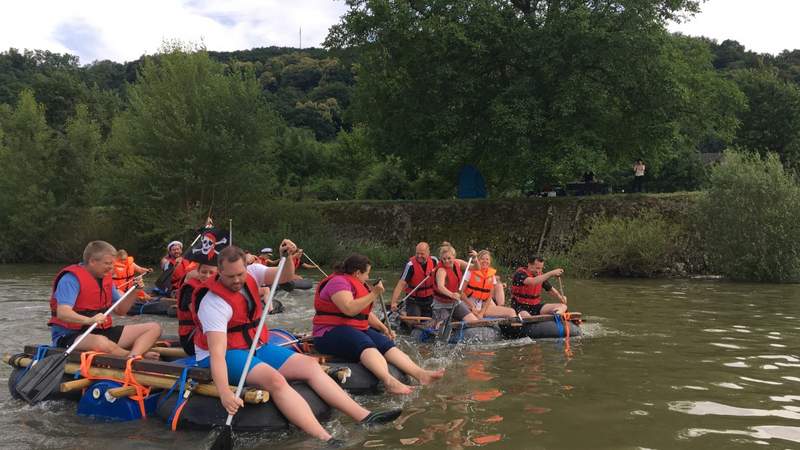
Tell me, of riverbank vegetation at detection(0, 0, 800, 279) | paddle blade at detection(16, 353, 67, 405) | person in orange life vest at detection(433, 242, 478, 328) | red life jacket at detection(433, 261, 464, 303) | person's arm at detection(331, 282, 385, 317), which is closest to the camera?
paddle blade at detection(16, 353, 67, 405)

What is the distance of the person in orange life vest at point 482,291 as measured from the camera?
10461 millimetres

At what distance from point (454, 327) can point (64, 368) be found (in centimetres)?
490

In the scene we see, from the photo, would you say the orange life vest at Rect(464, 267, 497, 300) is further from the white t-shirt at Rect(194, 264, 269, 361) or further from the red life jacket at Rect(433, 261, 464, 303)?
the white t-shirt at Rect(194, 264, 269, 361)

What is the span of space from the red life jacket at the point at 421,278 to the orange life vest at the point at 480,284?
0.55 meters

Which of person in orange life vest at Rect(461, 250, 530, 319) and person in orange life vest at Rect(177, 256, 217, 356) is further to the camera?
person in orange life vest at Rect(461, 250, 530, 319)

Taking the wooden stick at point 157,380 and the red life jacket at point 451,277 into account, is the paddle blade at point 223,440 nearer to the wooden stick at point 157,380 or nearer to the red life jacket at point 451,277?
the wooden stick at point 157,380

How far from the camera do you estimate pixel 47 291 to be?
58.9ft

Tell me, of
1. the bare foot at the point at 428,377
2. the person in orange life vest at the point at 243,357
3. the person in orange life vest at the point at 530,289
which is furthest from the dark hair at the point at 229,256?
the person in orange life vest at the point at 530,289

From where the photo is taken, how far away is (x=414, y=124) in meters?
24.4

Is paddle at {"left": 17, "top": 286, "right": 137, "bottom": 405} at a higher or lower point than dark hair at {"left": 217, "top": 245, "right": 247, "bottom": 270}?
lower

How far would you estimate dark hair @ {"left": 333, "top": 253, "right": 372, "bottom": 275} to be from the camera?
22.6 feet

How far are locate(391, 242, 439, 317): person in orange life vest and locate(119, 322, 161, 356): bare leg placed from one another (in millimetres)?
4100

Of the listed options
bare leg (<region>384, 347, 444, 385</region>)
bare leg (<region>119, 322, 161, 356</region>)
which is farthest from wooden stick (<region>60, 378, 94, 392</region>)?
bare leg (<region>384, 347, 444, 385</region>)

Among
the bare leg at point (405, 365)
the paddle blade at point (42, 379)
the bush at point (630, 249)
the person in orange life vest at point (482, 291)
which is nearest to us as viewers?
the paddle blade at point (42, 379)
